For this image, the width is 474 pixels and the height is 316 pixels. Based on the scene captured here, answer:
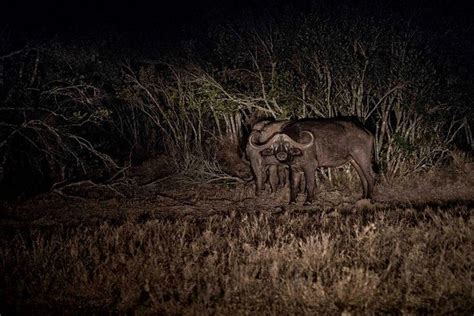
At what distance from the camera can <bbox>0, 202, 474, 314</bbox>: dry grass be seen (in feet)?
14.7

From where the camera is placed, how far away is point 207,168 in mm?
12969

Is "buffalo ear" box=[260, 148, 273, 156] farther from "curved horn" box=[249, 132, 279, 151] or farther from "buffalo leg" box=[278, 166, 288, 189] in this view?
"buffalo leg" box=[278, 166, 288, 189]

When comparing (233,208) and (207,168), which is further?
(207,168)

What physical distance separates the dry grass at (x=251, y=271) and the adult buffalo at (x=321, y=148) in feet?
7.63

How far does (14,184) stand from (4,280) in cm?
805

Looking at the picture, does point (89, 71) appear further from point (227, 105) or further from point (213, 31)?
point (227, 105)

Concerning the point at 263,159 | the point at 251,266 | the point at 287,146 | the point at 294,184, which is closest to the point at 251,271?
the point at 251,266

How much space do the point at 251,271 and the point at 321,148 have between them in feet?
15.4

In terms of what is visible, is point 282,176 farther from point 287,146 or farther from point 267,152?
point 287,146

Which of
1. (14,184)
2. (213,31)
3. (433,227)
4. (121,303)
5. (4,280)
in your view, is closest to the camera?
(121,303)

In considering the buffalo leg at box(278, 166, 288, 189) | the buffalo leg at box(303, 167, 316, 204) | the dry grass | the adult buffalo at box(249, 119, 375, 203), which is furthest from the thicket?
the dry grass

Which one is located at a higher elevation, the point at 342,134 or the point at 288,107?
the point at 288,107

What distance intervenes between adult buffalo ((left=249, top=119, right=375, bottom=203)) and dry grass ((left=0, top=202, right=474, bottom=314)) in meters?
2.33

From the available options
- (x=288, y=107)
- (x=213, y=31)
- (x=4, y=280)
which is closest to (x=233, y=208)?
(x=288, y=107)
